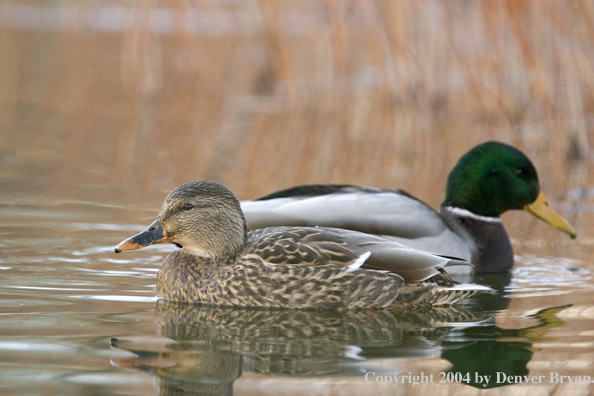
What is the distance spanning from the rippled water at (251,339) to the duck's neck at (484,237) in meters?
0.22

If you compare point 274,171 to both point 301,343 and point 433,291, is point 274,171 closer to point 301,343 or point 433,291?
point 433,291

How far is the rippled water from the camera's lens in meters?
4.22

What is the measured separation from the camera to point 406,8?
11.1 metres

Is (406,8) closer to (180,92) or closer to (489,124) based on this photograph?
(489,124)

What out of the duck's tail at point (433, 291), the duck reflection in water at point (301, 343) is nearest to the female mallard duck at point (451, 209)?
the duck's tail at point (433, 291)


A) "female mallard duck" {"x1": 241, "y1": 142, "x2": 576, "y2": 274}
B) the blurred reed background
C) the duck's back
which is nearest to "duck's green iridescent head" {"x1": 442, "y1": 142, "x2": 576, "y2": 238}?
"female mallard duck" {"x1": 241, "y1": 142, "x2": 576, "y2": 274}

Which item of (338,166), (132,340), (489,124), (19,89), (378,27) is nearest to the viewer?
(132,340)

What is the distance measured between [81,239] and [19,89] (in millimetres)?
8646

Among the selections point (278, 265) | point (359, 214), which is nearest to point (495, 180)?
point (359, 214)

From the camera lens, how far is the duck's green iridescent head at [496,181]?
7242mm

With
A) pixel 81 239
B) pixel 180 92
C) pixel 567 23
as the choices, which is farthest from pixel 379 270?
pixel 180 92

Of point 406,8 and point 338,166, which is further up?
point 406,8

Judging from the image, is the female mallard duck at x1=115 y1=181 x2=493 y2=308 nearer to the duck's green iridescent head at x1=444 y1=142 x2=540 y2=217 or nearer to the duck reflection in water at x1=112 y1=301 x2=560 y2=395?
the duck reflection in water at x1=112 y1=301 x2=560 y2=395

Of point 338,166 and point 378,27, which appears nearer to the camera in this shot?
point 338,166
